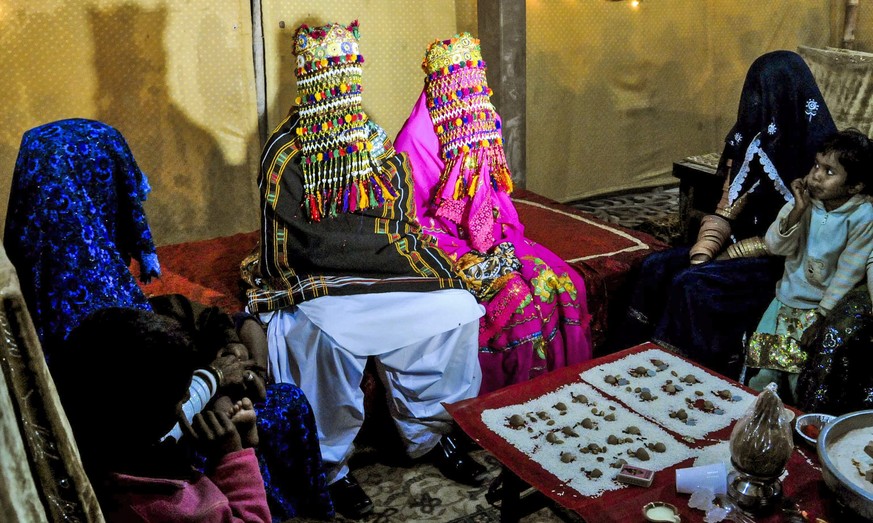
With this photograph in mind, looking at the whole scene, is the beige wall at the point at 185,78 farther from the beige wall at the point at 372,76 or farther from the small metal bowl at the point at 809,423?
the small metal bowl at the point at 809,423

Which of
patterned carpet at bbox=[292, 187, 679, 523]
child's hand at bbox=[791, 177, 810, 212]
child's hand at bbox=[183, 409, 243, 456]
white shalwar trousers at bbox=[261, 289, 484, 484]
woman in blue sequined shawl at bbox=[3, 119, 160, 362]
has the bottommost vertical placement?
patterned carpet at bbox=[292, 187, 679, 523]

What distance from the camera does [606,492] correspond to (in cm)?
215

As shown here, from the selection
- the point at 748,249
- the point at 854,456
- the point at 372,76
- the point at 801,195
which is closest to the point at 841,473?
the point at 854,456

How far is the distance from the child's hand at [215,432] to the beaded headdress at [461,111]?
189 centimetres

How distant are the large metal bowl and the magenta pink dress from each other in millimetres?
1467

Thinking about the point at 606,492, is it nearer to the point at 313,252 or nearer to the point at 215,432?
the point at 215,432

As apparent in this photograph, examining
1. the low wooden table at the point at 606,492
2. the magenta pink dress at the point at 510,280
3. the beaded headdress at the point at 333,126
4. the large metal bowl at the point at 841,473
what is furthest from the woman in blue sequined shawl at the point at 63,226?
the large metal bowl at the point at 841,473

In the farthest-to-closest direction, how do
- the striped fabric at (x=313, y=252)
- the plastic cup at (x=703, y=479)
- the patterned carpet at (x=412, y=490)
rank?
1. the striped fabric at (x=313, y=252)
2. the patterned carpet at (x=412, y=490)
3. the plastic cup at (x=703, y=479)

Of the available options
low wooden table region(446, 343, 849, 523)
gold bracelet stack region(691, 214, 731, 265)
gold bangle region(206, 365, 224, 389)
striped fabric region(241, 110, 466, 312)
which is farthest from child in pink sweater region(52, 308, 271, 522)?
gold bracelet stack region(691, 214, 731, 265)

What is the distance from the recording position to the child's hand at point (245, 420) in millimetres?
2215

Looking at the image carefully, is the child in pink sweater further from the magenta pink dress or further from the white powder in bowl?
the magenta pink dress

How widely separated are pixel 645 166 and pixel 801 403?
3823 millimetres

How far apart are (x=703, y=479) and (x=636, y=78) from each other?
4709 mm

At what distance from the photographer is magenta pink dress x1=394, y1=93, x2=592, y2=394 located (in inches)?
134
